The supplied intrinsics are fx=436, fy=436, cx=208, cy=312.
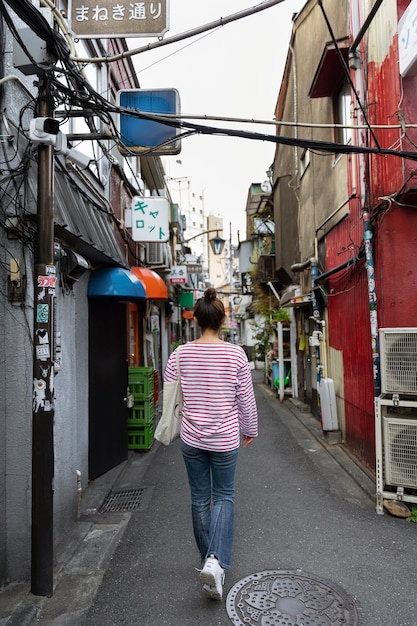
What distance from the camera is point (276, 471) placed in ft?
21.6

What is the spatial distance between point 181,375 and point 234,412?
506 millimetres

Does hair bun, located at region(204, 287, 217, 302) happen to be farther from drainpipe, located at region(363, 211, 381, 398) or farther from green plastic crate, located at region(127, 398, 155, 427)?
green plastic crate, located at region(127, 398, 155, 427)

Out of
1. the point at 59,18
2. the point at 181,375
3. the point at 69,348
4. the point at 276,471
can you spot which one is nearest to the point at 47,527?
the point at 181,375

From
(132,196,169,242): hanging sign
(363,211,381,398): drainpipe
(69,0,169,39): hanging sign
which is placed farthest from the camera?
(132,196,169,242): hanging sign

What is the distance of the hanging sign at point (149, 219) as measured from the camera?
30.1 feet

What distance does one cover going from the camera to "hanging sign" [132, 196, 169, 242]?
9.16 metres

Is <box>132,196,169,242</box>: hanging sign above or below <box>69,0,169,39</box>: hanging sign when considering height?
below

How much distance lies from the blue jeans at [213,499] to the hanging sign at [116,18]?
3875 mm

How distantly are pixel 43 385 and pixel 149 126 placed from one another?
130 inches

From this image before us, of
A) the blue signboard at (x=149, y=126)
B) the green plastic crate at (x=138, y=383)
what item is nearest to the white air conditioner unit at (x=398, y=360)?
the blue signboard at (x=149, y=126)

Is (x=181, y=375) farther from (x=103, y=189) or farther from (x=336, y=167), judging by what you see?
(x=336, y=167)

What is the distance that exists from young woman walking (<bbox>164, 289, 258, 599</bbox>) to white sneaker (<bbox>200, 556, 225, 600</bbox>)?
45 mm

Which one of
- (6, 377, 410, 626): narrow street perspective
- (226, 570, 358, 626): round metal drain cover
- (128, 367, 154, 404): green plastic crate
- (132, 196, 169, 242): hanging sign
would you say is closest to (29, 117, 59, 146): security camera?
(6, 377, 410, 626): narrow street perspective

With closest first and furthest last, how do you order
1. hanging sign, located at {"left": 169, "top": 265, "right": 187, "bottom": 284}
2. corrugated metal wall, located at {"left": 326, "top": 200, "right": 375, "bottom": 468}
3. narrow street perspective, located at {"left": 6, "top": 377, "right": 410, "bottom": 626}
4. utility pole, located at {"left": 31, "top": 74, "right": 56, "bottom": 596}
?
narrow street perspective, located at {"left": 6, "top": 377, "right": 410, "bottom": 626} < utility pole, located at {"left": 31, "top": 74, "right": 56, "bottom": 596} < corrugated metal wall, located at {"left": 326, "top": 200, "right": 375, "bottom": 468} < hanging sign, located at {"left": 169, "top": 265, "right": 187, "bottom": 284}
